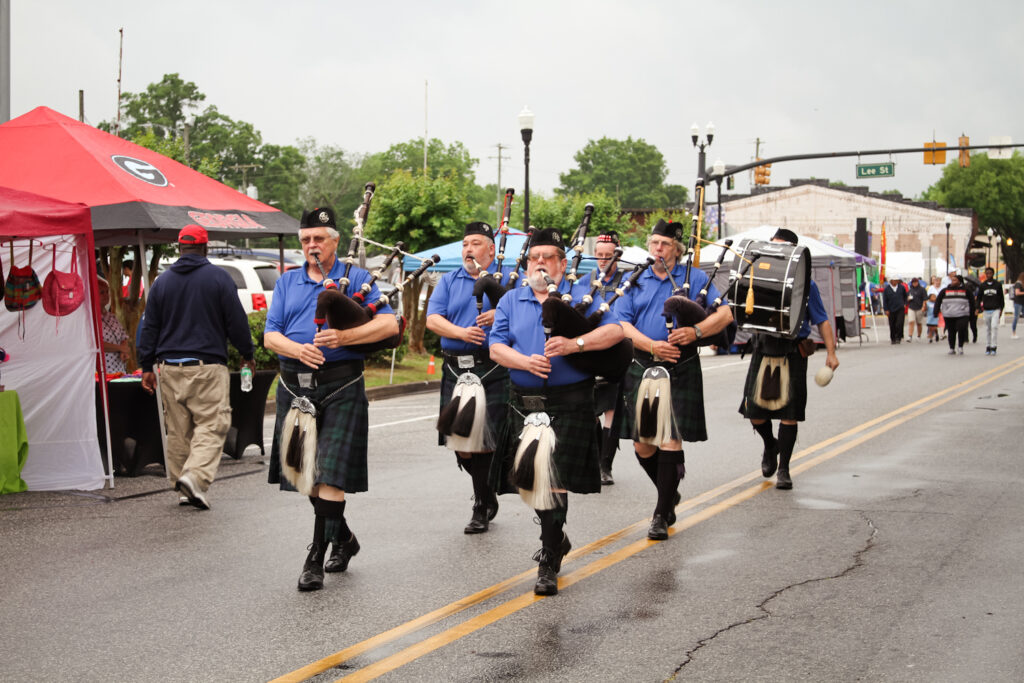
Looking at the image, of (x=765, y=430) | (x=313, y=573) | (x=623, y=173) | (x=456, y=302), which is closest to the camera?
(x=313, y=573)

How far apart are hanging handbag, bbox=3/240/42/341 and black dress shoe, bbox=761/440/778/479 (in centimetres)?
605

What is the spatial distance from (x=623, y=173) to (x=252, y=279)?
405ft

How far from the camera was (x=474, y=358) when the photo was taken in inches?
298

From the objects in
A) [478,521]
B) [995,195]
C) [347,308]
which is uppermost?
[995,195]

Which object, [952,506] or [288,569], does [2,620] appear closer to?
[288,569]

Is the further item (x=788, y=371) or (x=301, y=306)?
(x=788, y=371)

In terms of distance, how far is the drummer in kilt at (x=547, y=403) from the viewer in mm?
5898

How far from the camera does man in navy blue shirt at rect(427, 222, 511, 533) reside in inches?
296

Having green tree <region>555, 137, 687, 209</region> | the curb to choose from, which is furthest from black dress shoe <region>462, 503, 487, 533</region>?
green tree <region>555, 137, 687, 209</region>

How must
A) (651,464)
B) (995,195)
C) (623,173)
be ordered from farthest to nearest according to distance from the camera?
1. (623,173)
2. (995,195)
3. (651,464)

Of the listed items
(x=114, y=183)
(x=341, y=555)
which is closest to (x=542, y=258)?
(x=341, y=555)

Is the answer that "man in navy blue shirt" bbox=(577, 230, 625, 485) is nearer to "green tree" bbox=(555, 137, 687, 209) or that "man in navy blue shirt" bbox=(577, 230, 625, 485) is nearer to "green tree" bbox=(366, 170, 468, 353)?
"green tree" bbox=(366, 170, 468, 353)

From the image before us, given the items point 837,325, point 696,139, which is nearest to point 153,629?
point 837,325

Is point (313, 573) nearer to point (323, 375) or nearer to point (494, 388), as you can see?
point (323, 375)
